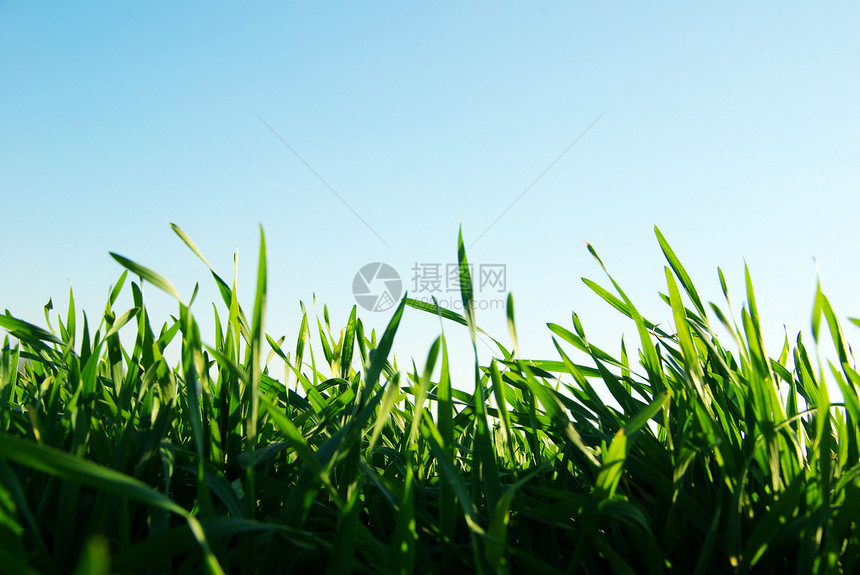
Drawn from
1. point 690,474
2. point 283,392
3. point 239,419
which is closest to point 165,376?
point 239,419

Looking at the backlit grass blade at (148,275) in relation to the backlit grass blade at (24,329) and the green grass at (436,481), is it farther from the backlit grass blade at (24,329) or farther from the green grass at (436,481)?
the backlit grass blade at (24,329)

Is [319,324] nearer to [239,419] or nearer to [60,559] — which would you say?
[239,419]

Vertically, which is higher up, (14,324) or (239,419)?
(14,324)

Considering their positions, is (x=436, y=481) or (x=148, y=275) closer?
(x=148, y=275)

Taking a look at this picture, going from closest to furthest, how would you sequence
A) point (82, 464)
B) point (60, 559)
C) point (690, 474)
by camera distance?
point (82, 464) → point (60, 559) → point (690, 474)

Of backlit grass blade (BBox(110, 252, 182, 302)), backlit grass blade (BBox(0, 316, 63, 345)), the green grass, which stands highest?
backlit grass blade (BBox(110, 252, 182, 302))

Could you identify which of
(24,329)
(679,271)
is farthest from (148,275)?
(679,271)

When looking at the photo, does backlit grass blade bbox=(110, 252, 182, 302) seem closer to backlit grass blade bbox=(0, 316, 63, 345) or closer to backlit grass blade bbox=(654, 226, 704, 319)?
backlit grass blade bbox=(0, 316, 63, 345)

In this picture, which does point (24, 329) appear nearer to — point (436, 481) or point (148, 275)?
point (148, 275)

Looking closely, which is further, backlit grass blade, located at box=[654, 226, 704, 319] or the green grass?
backlit grass blade, located at box=[654, 226, 704, 319]

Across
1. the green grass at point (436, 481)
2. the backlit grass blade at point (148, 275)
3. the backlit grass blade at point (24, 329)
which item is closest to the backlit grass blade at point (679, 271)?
the green grass at point (436, 481)

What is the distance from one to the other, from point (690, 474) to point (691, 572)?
3.4 inches

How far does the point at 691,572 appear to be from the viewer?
45 cm

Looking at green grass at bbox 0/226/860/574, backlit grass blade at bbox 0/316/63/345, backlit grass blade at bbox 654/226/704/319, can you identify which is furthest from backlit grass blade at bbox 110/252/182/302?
backlit grass blade at bbox 654/226/704/319
